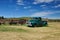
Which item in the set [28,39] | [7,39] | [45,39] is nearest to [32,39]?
[28,39]

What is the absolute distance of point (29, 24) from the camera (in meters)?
19.9

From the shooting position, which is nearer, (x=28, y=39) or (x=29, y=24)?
(x=28, y=39)

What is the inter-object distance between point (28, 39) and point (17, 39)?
70 centimetres

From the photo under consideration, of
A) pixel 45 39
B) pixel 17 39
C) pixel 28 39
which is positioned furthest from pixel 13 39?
pixel 45 39

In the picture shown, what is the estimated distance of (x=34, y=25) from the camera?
1989 centimetres

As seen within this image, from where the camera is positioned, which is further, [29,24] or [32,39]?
[29,24]

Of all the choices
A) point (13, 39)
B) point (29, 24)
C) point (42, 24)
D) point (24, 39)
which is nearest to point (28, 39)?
point (24, 39)

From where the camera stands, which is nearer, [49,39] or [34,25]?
[49,39]

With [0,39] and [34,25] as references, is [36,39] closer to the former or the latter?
[0,39]

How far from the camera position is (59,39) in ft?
31.5

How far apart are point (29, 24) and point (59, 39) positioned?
414 inches

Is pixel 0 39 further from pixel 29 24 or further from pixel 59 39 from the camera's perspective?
pixel 29 24

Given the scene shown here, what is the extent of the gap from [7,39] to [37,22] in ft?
37.9

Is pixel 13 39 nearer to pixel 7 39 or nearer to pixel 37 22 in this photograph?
pixel 7 39
